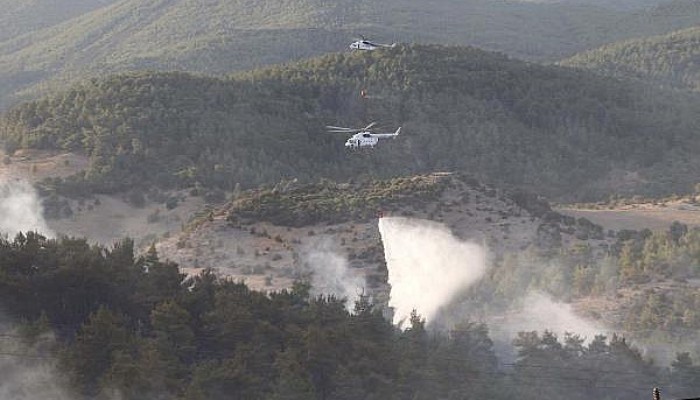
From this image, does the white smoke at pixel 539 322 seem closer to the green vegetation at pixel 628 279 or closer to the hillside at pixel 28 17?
the green vegetation at pixel 628 279

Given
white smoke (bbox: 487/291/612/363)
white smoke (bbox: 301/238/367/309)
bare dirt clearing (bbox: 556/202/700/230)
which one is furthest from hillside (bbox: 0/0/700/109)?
white smoke (bbox: 487/291/612/363)

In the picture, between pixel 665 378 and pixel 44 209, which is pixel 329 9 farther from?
pixel 665 378

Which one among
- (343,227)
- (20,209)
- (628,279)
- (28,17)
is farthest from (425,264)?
(28,17)

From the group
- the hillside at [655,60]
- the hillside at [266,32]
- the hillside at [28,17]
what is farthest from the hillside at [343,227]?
the hillside at [28,17]

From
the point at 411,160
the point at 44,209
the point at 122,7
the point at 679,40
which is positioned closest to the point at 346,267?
the point at 44,209

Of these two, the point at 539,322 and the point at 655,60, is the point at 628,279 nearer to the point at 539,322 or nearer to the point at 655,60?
the point at 539,322

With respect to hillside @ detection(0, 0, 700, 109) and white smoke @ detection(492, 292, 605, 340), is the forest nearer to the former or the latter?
white smoke @ detection(492, 292, 605, 340)
